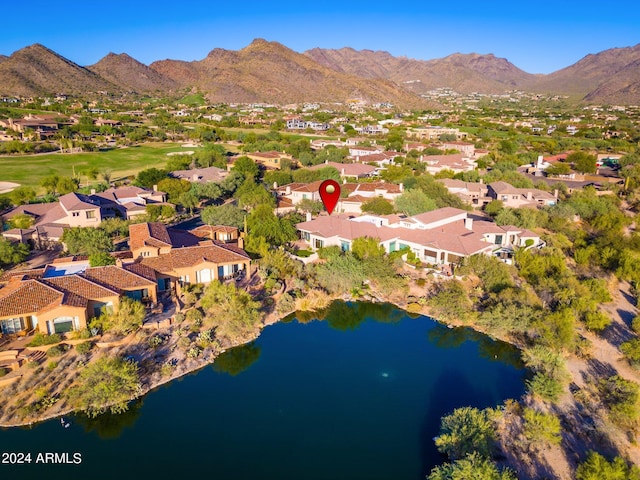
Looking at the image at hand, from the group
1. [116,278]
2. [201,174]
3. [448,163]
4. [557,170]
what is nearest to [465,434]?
[116,278]

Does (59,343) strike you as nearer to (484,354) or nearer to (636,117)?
(484,354)

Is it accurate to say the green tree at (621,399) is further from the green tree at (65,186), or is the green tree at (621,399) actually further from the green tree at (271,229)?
the green tree at (65,186)

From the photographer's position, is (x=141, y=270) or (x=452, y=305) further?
(x=141, y=270)

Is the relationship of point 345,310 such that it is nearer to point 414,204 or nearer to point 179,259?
point 179,259

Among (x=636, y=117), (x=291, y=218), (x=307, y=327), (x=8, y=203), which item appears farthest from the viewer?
(x=636, y=117)

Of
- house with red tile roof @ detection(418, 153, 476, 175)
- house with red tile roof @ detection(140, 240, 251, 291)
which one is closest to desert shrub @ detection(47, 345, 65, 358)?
house with red tile roof @ detection(140, 240, 251, 291)

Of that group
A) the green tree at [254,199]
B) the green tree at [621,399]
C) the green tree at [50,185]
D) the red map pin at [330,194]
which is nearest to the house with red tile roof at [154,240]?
the red map pin at [330,194]

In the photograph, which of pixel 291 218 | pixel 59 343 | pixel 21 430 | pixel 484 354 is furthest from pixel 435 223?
pixel 21 430
